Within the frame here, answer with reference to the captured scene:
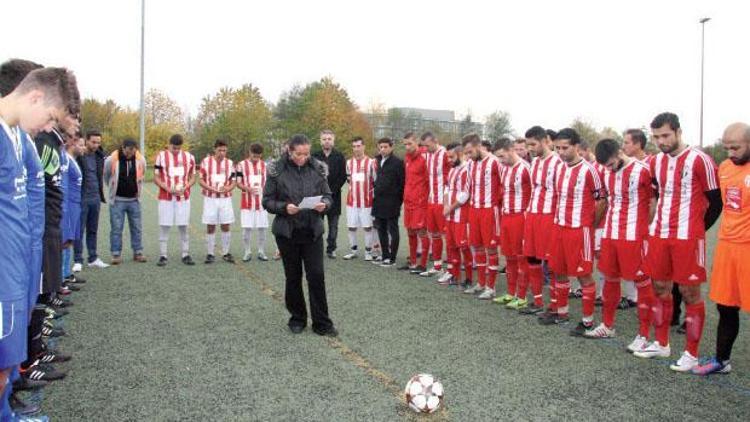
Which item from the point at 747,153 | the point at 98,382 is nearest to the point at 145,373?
the point at 98,382

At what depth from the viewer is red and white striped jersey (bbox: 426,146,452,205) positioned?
997cm

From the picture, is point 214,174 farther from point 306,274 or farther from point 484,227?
point 484,227

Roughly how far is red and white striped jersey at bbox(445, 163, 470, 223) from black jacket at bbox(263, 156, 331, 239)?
2.81 metres

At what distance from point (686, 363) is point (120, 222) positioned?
9605mm

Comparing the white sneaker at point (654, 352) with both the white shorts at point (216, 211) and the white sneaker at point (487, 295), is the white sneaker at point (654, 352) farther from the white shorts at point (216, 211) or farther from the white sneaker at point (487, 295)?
the white shorts at point (216, 211)

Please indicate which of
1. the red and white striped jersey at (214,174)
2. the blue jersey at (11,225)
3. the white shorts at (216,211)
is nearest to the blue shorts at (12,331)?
the blue jersey at (11,225)

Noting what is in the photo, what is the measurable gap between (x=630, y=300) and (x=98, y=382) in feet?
22.2

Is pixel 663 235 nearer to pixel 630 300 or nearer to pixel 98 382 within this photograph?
pixel 630 300

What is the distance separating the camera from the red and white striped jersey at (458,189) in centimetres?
870

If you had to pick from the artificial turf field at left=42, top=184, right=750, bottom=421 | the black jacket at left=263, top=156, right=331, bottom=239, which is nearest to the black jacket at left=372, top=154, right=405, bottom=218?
the artificial turf field at left=42, top=184, right=750, bottom=421

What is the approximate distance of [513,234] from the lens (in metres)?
7.73

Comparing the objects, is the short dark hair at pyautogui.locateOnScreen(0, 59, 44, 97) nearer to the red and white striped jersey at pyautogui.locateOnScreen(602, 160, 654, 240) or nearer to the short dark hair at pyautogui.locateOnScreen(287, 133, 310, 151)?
the short dark hair at pyautogui.locateOnScreen(287, 133, 310, 151)

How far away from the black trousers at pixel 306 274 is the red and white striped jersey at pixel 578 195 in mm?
2821

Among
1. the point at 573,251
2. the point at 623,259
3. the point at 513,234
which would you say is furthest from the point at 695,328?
the point at 513,234
